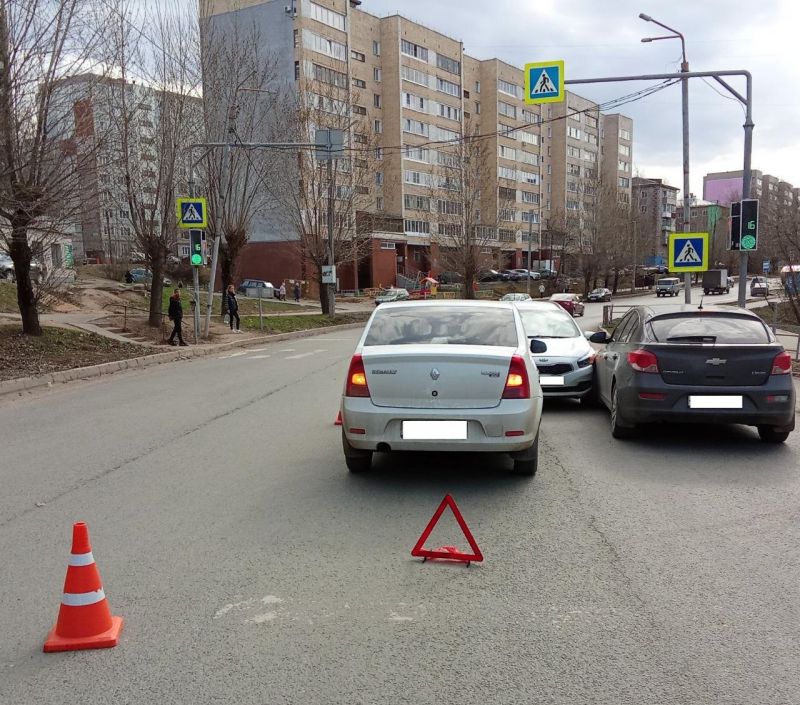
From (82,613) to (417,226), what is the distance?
6892 cm

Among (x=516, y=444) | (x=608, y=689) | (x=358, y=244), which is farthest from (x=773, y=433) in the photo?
(x=358, y=244)

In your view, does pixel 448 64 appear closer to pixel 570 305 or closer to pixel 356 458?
pixel 570 305

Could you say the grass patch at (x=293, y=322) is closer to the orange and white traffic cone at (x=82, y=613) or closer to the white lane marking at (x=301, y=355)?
the white lane marking at (x=301, y=355)

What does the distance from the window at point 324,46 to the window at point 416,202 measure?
14443 mm

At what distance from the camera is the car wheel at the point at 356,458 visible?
19.6 ft

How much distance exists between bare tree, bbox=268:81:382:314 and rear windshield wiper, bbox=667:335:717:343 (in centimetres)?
2635

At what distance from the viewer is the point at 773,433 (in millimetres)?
7180

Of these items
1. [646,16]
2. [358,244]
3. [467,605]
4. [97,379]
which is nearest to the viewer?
[467,605]

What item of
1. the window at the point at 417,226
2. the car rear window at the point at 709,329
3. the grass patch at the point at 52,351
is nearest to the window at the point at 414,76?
the window at the point at 417,226

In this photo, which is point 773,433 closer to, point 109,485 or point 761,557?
point 761,557

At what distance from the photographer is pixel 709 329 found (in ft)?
23.9

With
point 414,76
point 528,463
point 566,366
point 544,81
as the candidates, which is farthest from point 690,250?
point 414,76

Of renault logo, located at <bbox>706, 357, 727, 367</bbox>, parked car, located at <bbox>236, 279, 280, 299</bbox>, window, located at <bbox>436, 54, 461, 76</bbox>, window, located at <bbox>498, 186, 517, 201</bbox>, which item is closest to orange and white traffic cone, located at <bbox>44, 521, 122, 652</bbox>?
renault logo, located at <bbox>706, 357, 727, 367</bbox>

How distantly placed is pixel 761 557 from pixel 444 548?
1.98 metres
